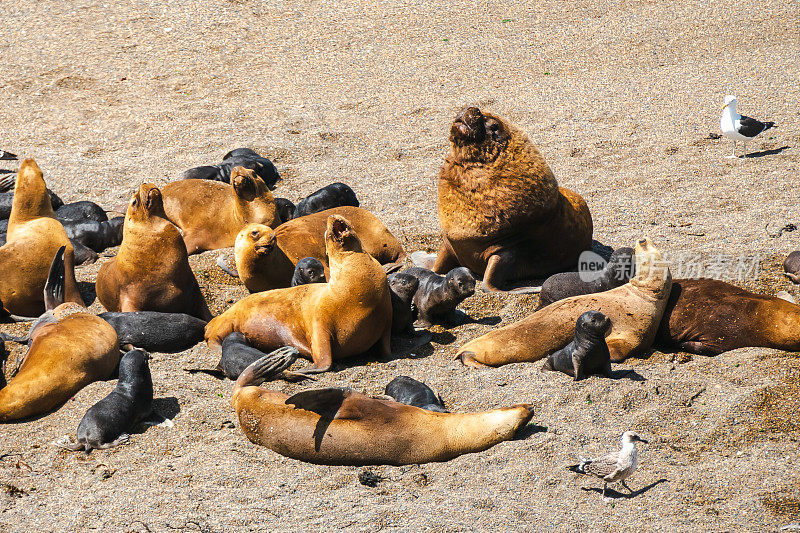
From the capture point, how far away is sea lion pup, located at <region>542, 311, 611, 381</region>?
5086 millimetres

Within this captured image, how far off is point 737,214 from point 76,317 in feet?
18.1

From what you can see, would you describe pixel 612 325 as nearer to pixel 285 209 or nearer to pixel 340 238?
pixel 340 238

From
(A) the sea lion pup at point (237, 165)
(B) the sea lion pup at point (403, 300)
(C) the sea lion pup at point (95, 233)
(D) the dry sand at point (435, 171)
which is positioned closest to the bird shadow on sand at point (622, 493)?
(D) the dry sand at point (435, 171)

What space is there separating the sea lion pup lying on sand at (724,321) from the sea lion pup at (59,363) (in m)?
3.65

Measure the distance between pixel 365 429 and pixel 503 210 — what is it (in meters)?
3.11

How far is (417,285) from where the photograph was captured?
248 inches

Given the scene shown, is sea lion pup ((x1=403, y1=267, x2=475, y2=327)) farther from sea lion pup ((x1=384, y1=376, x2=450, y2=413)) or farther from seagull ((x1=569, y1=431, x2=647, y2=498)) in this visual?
seagull ((x1=569, y1=431, x2=647, y2=498))

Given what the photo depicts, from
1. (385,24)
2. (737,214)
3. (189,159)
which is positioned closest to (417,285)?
(737,214)

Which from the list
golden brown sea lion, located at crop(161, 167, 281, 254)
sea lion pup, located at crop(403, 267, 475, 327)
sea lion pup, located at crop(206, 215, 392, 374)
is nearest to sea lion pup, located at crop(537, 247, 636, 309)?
sea lion pup, located at crop(403, 267, 475, 327)

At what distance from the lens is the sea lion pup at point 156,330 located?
5992mm

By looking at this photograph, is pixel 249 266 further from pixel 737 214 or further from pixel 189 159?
pixel 737 214

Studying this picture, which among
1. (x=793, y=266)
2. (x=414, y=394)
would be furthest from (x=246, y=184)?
(x=793, y=266)

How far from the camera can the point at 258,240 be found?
689 cm

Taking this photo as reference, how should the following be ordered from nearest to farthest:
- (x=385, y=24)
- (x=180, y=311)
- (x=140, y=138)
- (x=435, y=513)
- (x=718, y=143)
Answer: (x=435, y=513) → (x=180, y=311) → (x=718, y=143) → (x=140, y=138) → (x=385, y=24)
